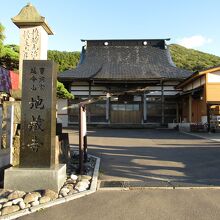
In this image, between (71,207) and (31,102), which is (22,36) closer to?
(31,102)

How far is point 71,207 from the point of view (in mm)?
4668

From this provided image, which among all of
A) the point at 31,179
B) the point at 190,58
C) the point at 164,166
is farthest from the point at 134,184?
the point at 190,58

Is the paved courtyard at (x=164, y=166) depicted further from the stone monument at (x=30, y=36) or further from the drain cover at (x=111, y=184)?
the stone monument at (x=30, y=36)

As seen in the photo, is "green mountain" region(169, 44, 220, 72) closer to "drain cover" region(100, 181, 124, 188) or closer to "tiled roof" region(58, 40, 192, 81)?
"tiled roof" region(58, 40, 192, 81)

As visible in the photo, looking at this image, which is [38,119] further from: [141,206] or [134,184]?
[141,206]

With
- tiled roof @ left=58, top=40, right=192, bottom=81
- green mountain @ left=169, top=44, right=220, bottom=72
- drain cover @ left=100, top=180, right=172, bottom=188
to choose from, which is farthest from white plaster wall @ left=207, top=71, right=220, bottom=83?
green mountain @ left=169, top=44, right=220, bottom=72

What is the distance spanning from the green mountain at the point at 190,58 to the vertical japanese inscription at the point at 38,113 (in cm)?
5359

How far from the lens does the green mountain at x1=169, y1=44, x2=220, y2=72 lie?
194ft

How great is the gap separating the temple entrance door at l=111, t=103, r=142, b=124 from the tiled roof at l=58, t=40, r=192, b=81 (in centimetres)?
262

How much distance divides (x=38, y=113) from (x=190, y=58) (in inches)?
2557

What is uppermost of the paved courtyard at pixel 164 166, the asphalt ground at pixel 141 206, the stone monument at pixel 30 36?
the stone monument at pixel 30 36

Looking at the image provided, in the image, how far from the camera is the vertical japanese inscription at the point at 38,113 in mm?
5715

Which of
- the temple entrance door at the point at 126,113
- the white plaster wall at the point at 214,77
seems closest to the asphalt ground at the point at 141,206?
the white plaster wall at the point at 214,77

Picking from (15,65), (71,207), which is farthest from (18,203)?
(15,65)
